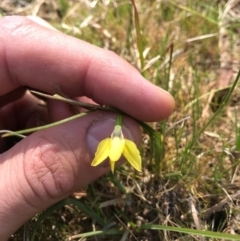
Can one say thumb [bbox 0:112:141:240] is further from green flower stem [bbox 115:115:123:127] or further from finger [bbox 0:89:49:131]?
finger [bbox 0:89:49:131]

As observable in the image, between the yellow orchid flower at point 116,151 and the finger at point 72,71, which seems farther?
the finger at point 72,71

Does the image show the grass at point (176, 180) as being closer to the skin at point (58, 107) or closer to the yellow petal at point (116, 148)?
the skin at point (58, 107)

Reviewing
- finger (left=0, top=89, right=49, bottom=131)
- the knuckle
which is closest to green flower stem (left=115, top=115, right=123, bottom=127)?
the knuckle

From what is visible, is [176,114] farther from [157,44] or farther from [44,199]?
[44,199]

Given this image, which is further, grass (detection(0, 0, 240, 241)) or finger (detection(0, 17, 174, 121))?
grass (detection(0, 0, 240, 241))

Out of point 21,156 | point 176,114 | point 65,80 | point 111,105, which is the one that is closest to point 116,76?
point 111,105

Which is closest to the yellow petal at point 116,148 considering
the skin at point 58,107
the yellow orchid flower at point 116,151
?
the yellow orchid flower at point 116,151

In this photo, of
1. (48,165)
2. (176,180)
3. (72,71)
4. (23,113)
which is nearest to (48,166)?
(48,165)
